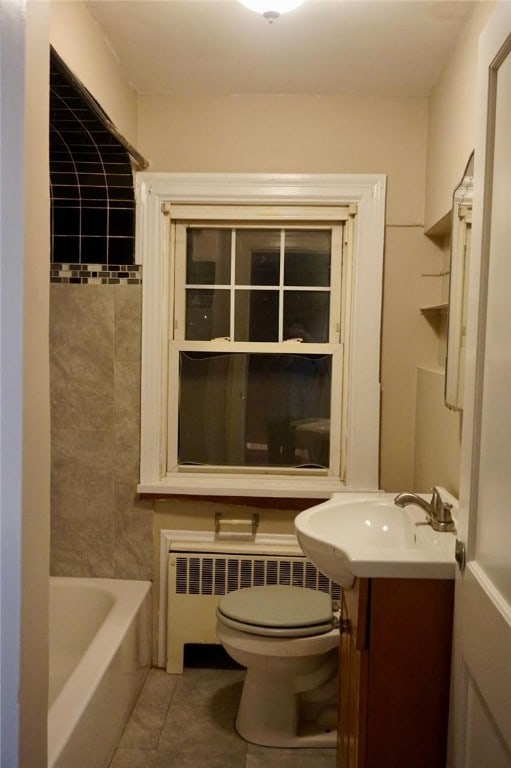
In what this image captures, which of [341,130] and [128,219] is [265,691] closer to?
[128,219]

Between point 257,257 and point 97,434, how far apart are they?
3.33 feet

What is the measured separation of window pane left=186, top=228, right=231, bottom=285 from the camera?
110 inches

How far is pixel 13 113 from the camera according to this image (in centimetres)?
64

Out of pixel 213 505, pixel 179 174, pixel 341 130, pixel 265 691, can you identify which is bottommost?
pixel 265 691

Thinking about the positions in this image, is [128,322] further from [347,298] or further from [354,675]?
[354,675]

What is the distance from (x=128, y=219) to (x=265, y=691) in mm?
1872

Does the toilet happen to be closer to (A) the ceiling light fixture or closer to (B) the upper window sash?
(B) the upper window sash

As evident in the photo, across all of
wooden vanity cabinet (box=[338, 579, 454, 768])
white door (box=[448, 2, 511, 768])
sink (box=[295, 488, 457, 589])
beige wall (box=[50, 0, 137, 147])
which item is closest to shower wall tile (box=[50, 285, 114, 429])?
beige wall (box=[50, 0, 137, 147])

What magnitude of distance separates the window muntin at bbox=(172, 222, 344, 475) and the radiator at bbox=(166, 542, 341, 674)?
37 centimetres

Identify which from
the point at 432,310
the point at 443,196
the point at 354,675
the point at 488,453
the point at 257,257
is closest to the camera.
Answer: the point at 488,453

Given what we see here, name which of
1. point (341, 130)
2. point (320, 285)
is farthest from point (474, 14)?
point (320, 285)

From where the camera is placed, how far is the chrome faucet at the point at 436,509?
1.85m

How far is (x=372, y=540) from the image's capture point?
2.08 metres

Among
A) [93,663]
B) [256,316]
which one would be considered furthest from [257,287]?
[93,663]
